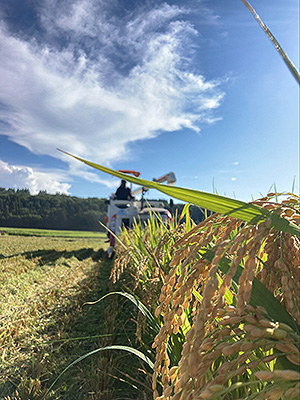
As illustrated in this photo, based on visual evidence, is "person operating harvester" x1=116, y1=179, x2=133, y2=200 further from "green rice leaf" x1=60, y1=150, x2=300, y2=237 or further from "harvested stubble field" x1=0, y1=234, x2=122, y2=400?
"green rice leaf" x1=60, y1=150, x2=300, y2=237

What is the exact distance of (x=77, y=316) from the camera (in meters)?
3.86

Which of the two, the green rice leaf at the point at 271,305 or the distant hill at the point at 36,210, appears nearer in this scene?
the green rice leaf at the point at 271,305

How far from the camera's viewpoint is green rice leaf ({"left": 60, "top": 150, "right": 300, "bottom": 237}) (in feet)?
2.25

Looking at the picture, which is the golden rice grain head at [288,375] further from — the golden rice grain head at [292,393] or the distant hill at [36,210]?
the distant hill at [36,210]

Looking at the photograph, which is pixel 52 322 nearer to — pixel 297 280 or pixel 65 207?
pixel 297 280

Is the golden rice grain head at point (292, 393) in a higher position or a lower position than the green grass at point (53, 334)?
higher

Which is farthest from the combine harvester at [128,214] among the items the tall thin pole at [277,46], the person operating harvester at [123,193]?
the tall thin pole at [277,46]

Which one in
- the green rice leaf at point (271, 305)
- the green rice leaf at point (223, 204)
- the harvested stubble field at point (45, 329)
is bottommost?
the harvested stubble field at point (45, 329)

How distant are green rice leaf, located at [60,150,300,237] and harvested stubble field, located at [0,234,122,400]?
5.03ft

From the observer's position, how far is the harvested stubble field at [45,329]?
2260 mm

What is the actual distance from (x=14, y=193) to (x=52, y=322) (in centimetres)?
388

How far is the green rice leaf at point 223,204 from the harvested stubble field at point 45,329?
1534mm

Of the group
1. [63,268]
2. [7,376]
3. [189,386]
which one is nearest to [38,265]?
[63,268]

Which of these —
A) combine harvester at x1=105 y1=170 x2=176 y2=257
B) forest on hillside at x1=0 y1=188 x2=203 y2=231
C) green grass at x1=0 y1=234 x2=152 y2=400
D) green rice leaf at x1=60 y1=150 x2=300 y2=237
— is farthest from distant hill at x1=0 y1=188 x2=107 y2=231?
green rice leaf at x1=60 y1=150 x2=300 y2=237
